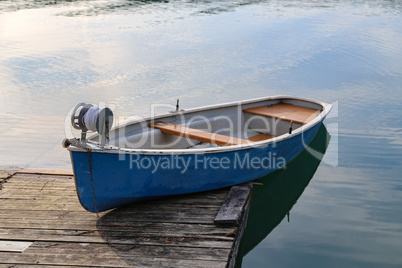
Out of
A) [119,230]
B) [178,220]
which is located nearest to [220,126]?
[178,220]

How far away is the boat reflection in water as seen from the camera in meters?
5.70

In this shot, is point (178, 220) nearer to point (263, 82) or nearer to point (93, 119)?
point (93, 119)

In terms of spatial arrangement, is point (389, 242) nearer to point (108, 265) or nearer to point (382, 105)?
point (108, 265)

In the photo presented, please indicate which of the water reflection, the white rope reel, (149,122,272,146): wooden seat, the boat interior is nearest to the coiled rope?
the white rope reel

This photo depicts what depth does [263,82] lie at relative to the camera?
11242 mm

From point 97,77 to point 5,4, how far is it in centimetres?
1287

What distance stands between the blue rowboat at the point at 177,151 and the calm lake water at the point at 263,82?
2.38 ft

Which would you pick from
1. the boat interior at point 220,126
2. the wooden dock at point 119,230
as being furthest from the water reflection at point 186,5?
the wooden dock at point 119,230

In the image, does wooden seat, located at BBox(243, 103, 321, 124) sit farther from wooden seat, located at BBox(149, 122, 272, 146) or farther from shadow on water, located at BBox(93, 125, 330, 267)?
wooden seat, located at BBox(149, 122, 272, 146)

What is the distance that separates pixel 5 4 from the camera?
21578 millimetres

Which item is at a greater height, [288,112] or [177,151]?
[177,151]

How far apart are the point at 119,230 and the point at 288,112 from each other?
394 centimetres

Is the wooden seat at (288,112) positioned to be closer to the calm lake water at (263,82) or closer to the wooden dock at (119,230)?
the calm lake water at (263,82)

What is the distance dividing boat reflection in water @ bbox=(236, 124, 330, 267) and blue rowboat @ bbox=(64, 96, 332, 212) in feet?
0.98
